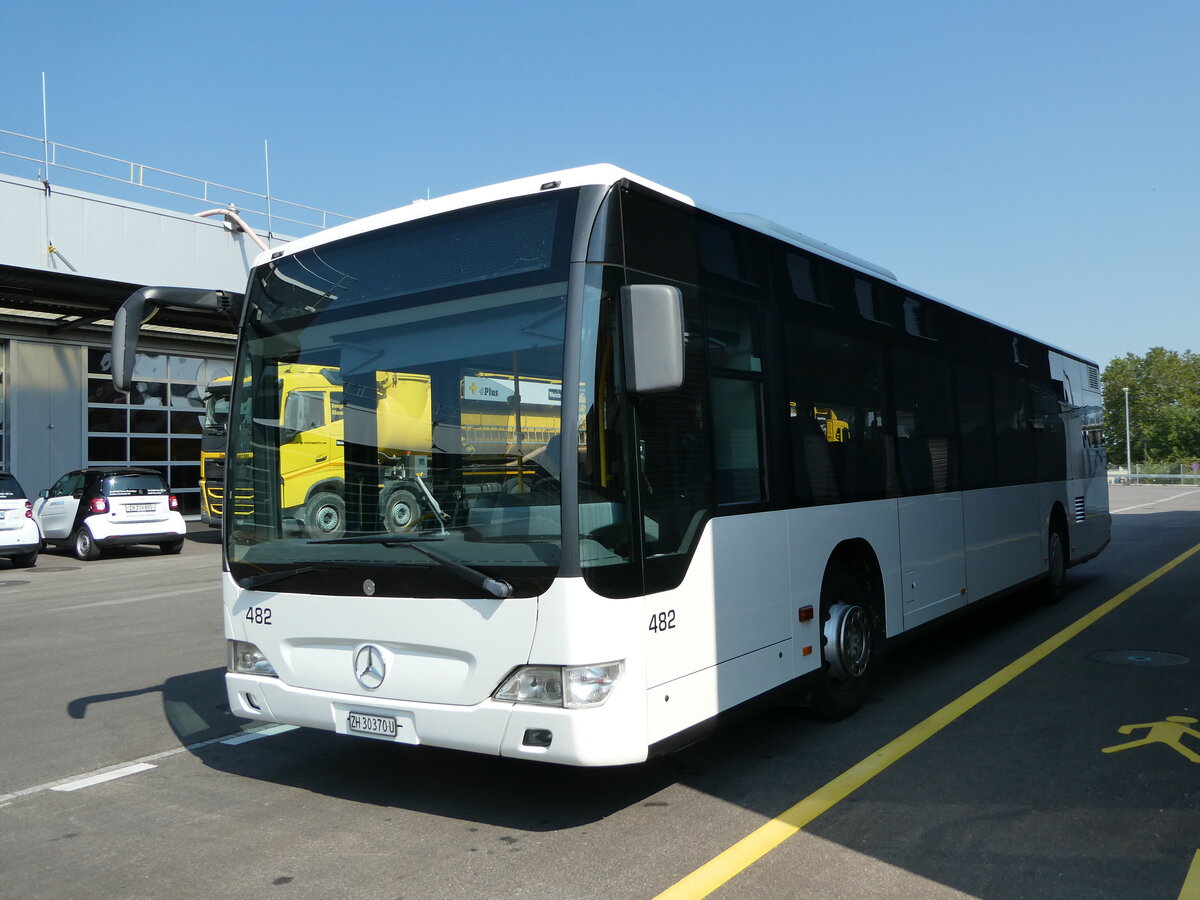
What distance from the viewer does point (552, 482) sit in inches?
170

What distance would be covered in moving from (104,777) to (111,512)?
16079mm

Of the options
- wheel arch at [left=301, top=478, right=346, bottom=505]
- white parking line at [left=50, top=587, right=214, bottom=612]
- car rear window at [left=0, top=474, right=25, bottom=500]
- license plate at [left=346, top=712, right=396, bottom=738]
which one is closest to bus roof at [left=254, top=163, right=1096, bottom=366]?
wheel arch at [left=301, top=478, right=346, bottom=505]

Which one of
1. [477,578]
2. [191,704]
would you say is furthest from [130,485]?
[477,578]

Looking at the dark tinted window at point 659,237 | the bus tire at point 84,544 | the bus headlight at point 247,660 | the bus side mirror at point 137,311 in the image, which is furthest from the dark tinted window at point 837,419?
the bus tire at point 84,544

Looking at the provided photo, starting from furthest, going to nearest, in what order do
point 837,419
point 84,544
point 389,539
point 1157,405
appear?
point 1157,405, point 84,544, point 837,419, point 389,539

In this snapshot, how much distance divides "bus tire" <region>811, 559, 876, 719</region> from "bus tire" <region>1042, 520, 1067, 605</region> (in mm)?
5368

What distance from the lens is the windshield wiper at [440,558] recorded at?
4.33 m

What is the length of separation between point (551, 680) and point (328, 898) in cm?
117

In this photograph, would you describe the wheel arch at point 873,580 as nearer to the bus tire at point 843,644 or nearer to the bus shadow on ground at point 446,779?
the bus tire at point 843,644

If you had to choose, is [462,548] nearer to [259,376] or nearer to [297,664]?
[297,664]

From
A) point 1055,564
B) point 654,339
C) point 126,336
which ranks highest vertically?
point 126,336

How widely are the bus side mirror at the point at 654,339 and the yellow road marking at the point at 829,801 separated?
193 cm

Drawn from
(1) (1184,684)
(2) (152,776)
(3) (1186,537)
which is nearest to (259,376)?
(2) (152,776)

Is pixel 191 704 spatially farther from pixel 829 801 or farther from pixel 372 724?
pixel 829 801
